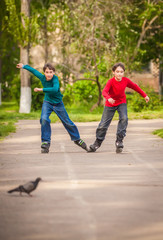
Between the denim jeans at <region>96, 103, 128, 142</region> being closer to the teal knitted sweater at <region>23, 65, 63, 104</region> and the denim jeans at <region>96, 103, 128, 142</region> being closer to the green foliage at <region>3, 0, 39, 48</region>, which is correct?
the teal knitted sweater at <region>23, 65, 63, 104</region>

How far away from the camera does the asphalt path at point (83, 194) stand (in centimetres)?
484

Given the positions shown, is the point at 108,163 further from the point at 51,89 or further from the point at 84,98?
the point at 84,98

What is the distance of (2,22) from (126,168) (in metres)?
21.0

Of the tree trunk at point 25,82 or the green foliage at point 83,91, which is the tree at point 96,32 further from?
the tree trunk at point 25,82

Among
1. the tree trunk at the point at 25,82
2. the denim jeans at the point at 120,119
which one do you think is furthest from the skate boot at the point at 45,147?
the tree trunk at the point at 25,82

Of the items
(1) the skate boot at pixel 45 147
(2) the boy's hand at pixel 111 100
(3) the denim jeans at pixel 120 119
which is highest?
(2) the boy's hand at pixel 111 100

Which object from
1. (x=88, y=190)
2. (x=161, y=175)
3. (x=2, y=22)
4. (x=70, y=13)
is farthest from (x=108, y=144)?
(x=2, y=22)

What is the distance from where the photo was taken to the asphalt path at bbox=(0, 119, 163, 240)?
4.84m

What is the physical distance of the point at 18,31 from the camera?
23750 mm

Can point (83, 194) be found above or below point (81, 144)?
above

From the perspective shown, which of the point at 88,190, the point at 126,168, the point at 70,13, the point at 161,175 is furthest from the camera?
the point at 70,13

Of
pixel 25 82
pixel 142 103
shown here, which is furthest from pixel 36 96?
pixel 142 103

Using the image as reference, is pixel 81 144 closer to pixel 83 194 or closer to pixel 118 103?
pixel 118 103

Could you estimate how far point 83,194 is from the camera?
623cm
